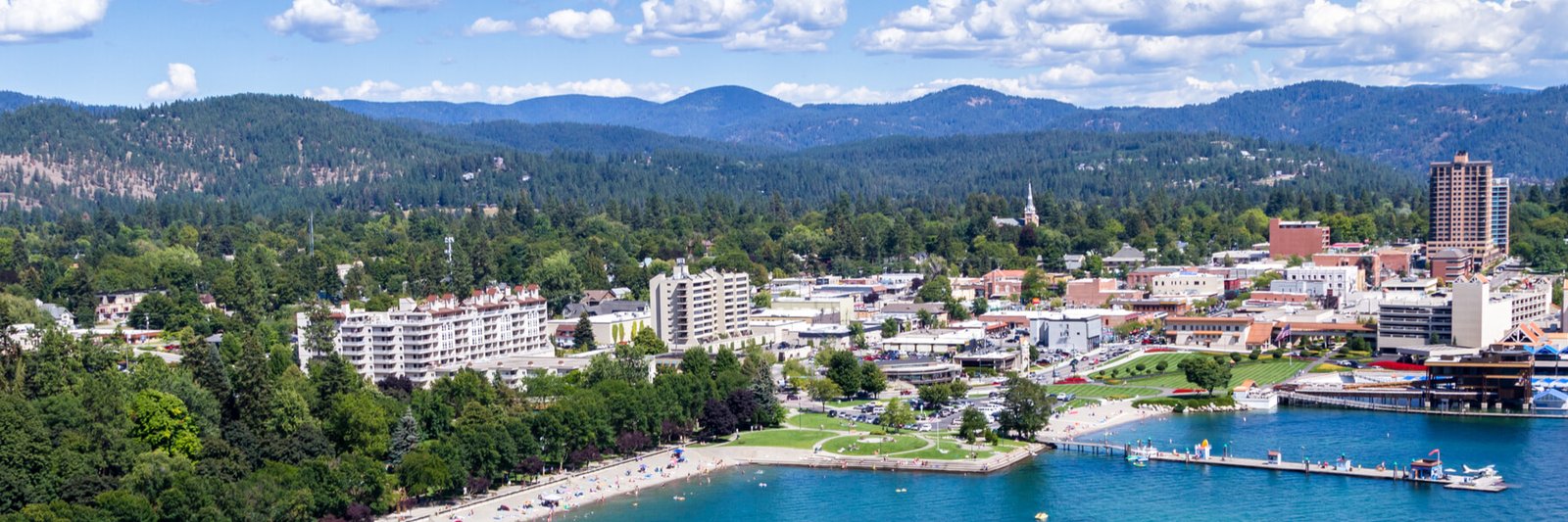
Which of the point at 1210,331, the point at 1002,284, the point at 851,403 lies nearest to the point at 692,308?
the point at 851,403

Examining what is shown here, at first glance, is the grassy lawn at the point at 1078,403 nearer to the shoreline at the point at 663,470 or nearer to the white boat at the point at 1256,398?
the shoreline at the point at 663,470

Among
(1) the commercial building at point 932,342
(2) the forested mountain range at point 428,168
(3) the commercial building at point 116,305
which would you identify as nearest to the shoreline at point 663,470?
(1) the commercial building at point 932,342

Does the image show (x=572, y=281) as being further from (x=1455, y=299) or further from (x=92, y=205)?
(x=92, y=205)

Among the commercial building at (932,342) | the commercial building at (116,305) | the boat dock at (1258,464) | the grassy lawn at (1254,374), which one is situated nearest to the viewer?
the boat dock at (1258,464)

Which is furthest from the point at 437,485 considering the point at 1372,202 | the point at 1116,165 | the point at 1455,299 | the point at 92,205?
the point at 1116,165

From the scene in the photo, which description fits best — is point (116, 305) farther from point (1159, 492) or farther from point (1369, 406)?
point (1159, 492)

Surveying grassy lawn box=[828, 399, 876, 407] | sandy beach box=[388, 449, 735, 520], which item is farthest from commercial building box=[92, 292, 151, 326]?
sandy beach box=[388, 449, 735, 520]

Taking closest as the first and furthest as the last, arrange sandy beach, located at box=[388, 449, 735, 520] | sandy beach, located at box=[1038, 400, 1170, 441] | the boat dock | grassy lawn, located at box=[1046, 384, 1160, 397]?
sandy beach, located at box=[388, 449, 735, 520] < the boat dock < sandy beach, located at box=[1038, 400, 1170, 441] < grassy lawn, located at box=[1046, 384, 1160, 397]

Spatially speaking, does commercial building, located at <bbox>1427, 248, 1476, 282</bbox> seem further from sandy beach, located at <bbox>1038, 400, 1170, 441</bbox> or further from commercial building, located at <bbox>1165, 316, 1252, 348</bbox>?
sandy beach, located at <bbox>1038, 400, 1170, 441</bbox>
